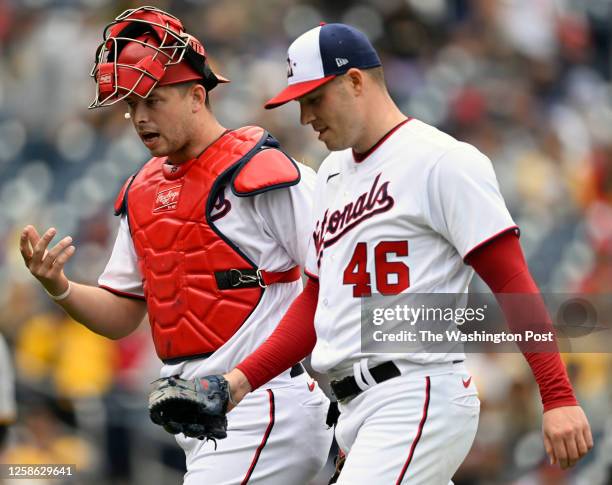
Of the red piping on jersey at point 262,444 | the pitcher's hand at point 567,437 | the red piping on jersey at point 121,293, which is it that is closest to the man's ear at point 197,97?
the red piping on jersey at point 121,293

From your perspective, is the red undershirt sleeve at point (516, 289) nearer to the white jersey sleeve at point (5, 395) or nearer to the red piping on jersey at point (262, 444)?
the red piping on jersey at point (262, 444)

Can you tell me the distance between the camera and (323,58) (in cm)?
365

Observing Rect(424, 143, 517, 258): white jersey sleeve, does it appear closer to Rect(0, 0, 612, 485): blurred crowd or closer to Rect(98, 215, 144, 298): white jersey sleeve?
Rect(98, 215, 144, 298): white jersey sleeve

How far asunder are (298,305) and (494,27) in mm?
8254

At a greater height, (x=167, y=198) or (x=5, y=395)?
(x=167, y=198)

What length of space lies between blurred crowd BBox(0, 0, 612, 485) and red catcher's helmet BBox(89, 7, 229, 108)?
9.00ft

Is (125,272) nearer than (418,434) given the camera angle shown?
No

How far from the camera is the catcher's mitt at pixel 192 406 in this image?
3549 mm

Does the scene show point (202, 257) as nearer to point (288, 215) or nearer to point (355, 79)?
point (288, 215)

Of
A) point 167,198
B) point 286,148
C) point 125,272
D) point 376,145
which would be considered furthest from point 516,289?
point 286,148

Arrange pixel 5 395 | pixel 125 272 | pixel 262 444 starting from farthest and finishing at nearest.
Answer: pixel 5 395 → pixel 125 272 → pixel 262 444

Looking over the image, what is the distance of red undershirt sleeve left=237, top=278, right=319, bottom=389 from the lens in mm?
3809

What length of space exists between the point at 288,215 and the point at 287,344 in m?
0.53

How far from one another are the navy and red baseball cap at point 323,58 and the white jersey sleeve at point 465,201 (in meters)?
0.43
